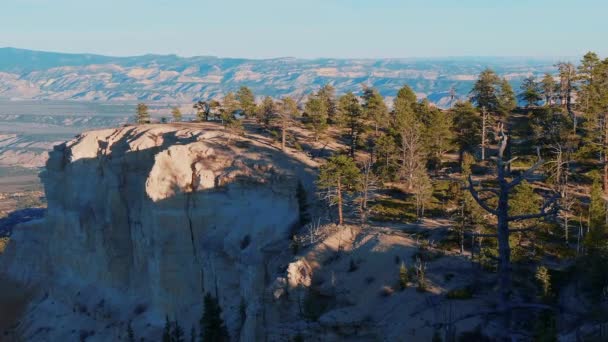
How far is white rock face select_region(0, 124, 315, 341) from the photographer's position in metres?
50.0

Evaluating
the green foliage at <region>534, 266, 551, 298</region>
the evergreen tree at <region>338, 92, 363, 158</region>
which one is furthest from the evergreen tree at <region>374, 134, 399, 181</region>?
the green foliage at <region>534, 266, 551, 298</region>

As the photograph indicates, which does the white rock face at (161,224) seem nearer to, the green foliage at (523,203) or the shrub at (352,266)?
the shrub at (352,266)

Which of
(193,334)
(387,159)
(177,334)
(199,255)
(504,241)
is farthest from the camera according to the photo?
(387,159)

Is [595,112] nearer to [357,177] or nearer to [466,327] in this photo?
[357,177]

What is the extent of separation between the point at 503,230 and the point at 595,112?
4397 centimetres

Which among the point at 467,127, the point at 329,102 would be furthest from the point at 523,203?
the point at 329,102

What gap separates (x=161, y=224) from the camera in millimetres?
54906

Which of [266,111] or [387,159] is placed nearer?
[387,159]

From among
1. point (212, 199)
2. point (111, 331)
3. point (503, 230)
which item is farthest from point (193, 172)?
point (503, 230)

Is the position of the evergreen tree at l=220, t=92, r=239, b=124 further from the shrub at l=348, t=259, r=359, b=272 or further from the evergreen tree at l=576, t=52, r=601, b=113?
the evergreen tree at l=576, t=52, r=601, b=113

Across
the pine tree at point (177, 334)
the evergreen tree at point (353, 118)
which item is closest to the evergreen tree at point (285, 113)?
the evergreen tree at point (353, 118)

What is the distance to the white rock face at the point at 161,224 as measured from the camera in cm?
5003

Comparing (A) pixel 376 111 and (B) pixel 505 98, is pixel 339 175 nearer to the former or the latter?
(A) pixel 376 111

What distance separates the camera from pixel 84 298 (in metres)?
66.5
